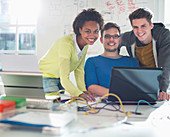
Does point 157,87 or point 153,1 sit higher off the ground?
point 153,1

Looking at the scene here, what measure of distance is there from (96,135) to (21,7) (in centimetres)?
293

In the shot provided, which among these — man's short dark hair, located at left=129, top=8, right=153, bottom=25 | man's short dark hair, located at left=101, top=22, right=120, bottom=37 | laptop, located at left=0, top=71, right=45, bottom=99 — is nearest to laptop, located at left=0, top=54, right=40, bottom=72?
laptop, located at left=0, top=71, right=45, bottom=99

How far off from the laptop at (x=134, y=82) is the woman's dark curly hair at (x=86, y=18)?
1.30 meters

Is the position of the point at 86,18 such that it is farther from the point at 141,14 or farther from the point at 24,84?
the point at 24,84

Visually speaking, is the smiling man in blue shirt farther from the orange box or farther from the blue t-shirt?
the orange box

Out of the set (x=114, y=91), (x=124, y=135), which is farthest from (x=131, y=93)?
(x=124, y=135)

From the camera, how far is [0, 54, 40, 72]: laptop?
4.47 ft

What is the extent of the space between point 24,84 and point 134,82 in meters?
0.78

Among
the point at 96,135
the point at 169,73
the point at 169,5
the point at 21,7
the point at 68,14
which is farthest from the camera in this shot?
the point at 21,7

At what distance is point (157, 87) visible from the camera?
1478 millimetres

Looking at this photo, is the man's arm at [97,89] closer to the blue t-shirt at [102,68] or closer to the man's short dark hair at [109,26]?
the blue t-shirt at [102,68]

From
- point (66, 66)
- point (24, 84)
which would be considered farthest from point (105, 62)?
point (24, 84)

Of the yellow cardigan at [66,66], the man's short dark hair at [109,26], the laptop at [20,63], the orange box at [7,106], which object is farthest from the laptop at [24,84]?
the man's short dark hair at [109,26]

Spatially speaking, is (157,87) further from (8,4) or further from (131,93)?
(8,4)
